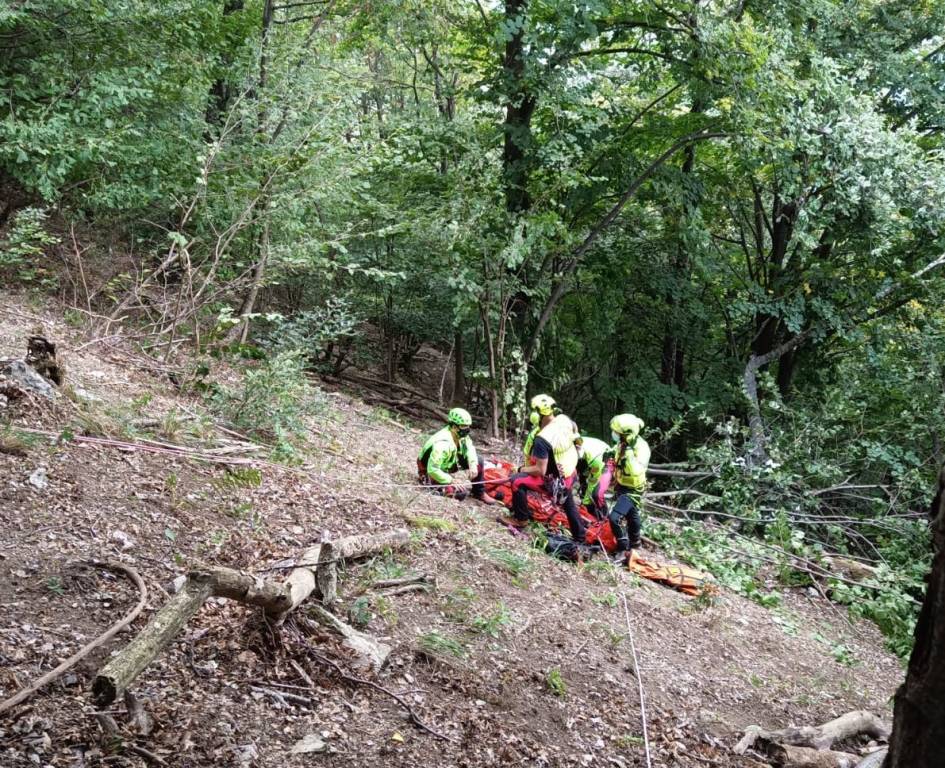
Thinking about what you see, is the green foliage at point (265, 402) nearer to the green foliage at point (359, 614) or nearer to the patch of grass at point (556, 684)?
the green foliage at point (359, 614)

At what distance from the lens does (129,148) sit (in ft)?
29.2

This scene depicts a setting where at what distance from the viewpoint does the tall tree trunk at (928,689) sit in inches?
61.8

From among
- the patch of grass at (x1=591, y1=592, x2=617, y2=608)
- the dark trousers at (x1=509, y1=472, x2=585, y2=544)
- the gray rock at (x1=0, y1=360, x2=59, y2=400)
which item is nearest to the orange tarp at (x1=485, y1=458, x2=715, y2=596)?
the dark trousers at (x1=509, y1=472, x2=585, y2=544)

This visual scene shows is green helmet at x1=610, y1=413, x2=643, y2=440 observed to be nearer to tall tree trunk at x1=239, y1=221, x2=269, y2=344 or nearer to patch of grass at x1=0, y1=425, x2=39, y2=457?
tall tree trunk at x1=239, y1=221, x2=269, y2=344

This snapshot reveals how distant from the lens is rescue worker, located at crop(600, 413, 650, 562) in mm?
8023

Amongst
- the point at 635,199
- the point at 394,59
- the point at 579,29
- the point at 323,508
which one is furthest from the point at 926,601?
the point at 394,59

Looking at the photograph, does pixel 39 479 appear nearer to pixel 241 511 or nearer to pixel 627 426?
pixel 241 511

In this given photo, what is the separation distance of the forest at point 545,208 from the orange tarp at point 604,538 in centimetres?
95

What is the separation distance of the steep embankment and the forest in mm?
1453

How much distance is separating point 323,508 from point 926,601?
16.0 ft

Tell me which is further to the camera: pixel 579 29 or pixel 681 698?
pixel 579 29

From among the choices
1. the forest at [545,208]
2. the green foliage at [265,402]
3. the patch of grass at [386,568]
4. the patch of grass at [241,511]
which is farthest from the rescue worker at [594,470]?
the patch of grass at [241,511]

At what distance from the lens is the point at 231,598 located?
3.36m

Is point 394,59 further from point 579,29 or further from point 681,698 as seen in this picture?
point 681,698
